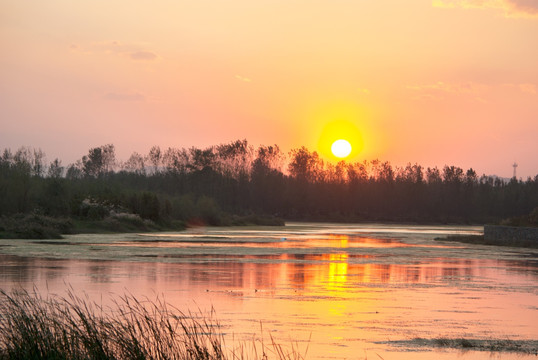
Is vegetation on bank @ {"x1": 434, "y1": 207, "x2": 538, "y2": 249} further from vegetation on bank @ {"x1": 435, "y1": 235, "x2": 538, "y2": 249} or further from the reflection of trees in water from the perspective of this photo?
the reflection of trees in water

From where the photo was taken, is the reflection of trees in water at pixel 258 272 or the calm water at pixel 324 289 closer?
the calm water at pixel 324 289

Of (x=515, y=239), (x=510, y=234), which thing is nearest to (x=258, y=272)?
(x=515, y=239)

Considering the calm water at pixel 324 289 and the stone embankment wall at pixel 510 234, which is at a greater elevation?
the stone embankment wall at pixel 510 234

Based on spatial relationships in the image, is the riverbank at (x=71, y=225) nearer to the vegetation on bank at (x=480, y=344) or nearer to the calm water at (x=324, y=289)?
the calm water at (x=324, y=289)

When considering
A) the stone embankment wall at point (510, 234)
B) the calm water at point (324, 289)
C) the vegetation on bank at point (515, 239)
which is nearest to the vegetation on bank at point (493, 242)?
the vegetation on bank at point (515, 239)

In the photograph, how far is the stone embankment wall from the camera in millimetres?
55772

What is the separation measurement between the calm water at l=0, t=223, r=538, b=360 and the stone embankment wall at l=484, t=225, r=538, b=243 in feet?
50.5

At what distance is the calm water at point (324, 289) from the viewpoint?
1614 cm

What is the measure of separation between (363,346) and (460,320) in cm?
428

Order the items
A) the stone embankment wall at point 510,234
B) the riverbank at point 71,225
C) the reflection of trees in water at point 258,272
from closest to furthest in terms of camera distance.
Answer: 1. the reflection of trees in water at point 258,272
2. the riverbank at point 71,225
3. the stone embankment wall at point 510,234

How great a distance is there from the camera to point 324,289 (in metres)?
24.2

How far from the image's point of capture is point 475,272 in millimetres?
32000

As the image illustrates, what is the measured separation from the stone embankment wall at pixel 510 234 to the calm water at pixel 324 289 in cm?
1539

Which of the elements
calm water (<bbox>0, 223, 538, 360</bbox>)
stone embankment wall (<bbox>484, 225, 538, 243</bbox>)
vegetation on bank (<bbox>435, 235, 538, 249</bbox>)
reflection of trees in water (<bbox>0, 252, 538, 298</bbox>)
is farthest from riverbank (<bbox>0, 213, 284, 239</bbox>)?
stone embankment wall (<bbox>484, 225, 538, 243</bbox>)
